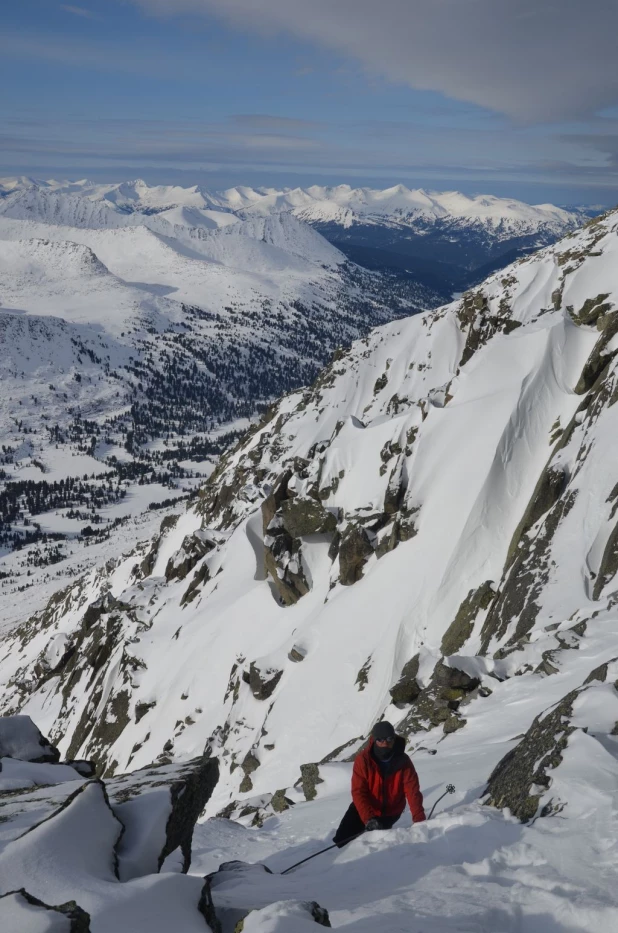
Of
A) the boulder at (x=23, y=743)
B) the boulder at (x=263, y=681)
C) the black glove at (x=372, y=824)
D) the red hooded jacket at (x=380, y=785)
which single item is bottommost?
the boulder at (x=263, y=681)

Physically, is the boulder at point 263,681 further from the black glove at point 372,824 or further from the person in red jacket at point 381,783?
the black glove at point 372,824

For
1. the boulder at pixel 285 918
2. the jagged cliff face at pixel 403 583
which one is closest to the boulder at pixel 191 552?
the jagged cliff face at pixel 403 583

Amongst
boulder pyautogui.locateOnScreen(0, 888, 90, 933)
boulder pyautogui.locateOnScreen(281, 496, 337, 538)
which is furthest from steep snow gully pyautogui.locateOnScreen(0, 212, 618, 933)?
boulder pyautogui.locateOnScreen(281, 496, 337, 538)

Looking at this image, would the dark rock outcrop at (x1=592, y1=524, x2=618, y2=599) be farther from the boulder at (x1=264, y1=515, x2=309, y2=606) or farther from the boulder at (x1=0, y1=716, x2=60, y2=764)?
the boulder at (x1=264, y1=515, x2=309, y2=606)

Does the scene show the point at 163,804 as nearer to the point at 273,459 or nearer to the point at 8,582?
the point at 273,459

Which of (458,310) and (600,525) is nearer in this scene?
(600,525)

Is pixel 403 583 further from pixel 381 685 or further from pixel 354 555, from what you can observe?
pixel 381 685

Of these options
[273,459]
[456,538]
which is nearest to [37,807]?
[456,538]
